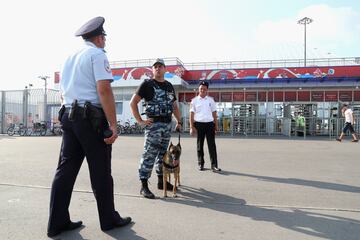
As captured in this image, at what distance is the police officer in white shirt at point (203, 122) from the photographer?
24.3 feet

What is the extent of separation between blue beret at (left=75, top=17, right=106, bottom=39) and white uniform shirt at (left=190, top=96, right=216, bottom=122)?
421cm

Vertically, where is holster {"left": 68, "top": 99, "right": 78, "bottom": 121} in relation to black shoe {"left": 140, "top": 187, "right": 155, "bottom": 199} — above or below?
above

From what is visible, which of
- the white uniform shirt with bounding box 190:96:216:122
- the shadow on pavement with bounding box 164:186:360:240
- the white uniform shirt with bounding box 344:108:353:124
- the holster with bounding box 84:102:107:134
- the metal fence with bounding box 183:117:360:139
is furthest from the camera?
the metal fence with bounding box 183:117:360:139

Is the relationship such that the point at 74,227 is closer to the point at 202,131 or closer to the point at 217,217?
the point at 217,217

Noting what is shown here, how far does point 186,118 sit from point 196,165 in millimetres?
16865

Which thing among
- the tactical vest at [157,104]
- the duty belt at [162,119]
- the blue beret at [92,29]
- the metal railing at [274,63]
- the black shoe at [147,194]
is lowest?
the black shoe at [147,194]

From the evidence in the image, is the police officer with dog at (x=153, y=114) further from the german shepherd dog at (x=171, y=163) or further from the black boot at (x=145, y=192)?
the german shepherd dog at (x=171, y=163)

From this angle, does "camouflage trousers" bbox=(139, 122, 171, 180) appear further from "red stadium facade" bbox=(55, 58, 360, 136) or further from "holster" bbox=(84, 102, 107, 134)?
"red stadium facade" bbox=(55, 58, 360, 136)

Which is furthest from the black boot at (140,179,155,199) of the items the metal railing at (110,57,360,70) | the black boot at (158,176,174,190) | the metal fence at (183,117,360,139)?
the metal railing at (110,57,360,70)

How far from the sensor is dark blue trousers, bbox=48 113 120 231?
3430 millimetres

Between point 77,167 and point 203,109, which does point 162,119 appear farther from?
point 203,109

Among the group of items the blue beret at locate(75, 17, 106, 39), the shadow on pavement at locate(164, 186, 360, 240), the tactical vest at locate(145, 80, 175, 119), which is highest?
the blue beret at locate(75, 17, 106, 39)

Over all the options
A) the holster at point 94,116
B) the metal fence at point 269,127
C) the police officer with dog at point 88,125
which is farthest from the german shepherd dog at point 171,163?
the metal fence at point 269,127

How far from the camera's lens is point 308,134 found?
74.2 feet
